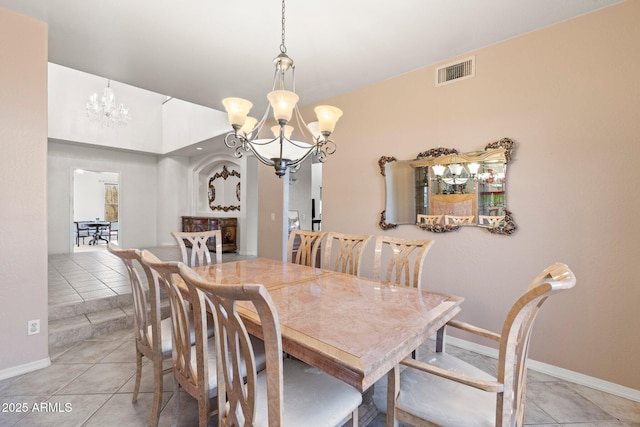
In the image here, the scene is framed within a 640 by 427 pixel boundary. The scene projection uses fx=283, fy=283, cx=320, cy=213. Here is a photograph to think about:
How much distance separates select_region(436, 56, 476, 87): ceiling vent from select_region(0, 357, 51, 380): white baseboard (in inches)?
167

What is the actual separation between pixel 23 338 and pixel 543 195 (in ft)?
14.0

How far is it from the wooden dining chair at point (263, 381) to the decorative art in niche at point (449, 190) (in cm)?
195

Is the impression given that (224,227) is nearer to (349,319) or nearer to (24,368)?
(24,368)

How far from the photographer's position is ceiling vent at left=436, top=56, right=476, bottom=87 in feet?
8.66

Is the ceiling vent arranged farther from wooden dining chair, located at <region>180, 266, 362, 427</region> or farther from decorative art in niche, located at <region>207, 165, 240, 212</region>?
decorative art in niche, located at <region>207, 165, 240, 212</region>

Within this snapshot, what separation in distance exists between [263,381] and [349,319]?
51 cm

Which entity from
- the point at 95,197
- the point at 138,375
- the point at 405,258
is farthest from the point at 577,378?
the point at 95,197

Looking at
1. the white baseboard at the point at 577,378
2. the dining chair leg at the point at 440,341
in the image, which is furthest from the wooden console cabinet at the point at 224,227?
the dining chair leg at the point at 440,341

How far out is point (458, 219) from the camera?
2676 millimetres

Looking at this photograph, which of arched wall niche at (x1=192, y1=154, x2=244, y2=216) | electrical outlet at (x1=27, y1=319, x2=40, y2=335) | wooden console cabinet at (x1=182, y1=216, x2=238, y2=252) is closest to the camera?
electrical outlet at (x1=27, y1=319, x2=40, y2=335)

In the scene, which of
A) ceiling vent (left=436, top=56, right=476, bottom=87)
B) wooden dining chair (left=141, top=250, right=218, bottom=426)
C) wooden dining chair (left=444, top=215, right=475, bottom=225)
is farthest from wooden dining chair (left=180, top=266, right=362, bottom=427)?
ceiling vent (left=436, top=56, right=476, bottom=87)

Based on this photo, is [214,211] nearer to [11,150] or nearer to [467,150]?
[11,150]

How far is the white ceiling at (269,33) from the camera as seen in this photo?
6.89 feet

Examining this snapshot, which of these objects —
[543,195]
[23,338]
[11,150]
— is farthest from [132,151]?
[543,195]
